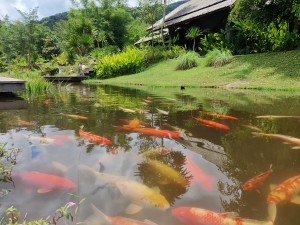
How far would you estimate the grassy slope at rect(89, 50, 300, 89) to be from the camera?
1151 cm

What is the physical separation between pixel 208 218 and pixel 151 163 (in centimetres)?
129

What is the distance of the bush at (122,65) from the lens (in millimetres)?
20469

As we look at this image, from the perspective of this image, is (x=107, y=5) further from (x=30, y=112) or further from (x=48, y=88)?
(x=30, y=112)

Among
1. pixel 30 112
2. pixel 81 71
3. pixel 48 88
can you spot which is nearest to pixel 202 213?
pixel 30 112

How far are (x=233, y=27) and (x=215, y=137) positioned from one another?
1520cm

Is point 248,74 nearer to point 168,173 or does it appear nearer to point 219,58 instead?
point 219,58

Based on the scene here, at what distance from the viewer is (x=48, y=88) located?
12789 millimetres

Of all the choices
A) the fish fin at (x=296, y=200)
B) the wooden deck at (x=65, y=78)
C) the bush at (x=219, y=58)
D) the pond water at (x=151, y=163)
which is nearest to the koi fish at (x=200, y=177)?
the pond water at (x=151, y=163)

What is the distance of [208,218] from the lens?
7.27ft

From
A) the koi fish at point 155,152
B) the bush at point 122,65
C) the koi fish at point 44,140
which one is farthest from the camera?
the bush at point 122,65

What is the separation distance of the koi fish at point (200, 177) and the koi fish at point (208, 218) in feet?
1.58

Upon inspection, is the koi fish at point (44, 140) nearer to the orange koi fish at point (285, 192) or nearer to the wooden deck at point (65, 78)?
the orange koi fish at point (285, 192)

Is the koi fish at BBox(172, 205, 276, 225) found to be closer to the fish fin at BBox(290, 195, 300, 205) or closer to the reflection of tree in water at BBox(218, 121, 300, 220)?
the reflection of tree in water at BBox(218, 121, 300, 220)

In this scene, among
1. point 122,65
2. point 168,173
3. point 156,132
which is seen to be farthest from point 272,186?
point 122,65
